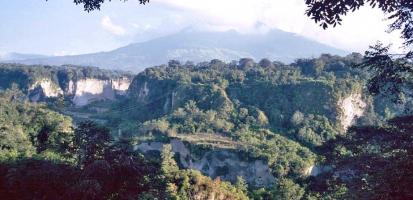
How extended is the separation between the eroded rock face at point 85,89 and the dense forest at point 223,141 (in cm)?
2012

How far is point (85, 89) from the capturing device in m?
114

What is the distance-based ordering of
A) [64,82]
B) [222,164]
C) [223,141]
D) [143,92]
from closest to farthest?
[222,164] → [223,141] → [143,92] → [64,82]

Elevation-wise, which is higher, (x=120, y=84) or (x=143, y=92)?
(x=143, y=92)

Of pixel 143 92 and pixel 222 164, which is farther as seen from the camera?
pixel 143 92

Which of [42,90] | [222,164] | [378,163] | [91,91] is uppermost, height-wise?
[378,163]

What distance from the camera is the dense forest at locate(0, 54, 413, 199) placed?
15.9 meters

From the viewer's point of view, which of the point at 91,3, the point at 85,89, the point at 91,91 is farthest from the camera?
the point at 91,91

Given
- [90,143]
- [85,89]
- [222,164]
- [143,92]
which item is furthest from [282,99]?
[85,89]

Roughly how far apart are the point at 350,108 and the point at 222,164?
64.8ft

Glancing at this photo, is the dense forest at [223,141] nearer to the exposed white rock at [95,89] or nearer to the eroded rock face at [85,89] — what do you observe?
the eroded rock face at [85,89]

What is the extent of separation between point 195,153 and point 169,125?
26.5ft

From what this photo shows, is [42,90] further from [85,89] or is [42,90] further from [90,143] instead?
[90,143]

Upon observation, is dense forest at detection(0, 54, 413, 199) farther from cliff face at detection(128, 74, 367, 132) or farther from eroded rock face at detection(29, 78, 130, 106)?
eroded rock face at detection(29, 78, 130, 106)

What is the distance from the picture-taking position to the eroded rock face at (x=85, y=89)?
10225 centimetres
